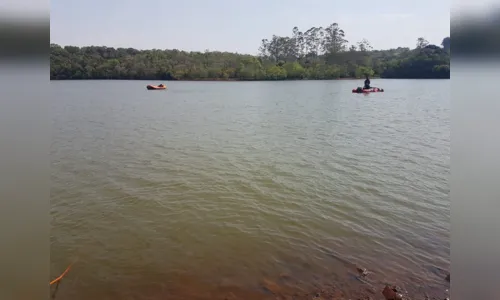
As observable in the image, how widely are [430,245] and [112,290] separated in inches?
168

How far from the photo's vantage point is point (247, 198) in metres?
6.79

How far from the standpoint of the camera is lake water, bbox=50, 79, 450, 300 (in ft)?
13.5

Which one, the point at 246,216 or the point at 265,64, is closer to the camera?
the point at 246,216

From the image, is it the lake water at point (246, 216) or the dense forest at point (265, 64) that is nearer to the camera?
the lake water at point (246, 216)

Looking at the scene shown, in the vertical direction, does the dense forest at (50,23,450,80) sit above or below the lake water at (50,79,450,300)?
above

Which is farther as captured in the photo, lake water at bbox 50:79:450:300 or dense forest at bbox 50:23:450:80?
dense forest at bbox 50:23:450:80

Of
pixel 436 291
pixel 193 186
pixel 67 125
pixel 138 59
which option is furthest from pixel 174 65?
pixel 436 291

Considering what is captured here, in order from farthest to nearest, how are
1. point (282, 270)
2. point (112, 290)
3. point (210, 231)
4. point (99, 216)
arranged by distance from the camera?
1. point (99, 216)
2. point (210, 231)
3. point (282, 270)
4. point (112, 290)

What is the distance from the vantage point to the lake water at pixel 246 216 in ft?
13.5

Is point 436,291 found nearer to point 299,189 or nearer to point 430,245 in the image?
point 430,245

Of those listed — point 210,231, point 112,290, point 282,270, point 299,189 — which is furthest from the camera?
point 299,189

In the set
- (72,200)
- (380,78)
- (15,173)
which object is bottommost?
(72,200)

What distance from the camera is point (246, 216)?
5.95 metres

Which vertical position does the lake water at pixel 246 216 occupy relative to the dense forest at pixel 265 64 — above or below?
below
